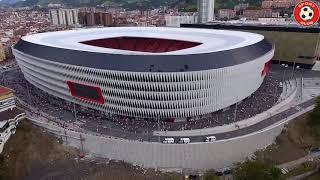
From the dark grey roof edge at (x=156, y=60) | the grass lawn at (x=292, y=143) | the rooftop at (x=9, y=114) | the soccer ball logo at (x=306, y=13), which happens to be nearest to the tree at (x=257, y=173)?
the grass lawn at (x=292, y=143)

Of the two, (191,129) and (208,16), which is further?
(208,16)

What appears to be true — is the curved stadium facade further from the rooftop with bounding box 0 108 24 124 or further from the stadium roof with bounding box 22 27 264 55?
the rooftop with bounding box 0 108 24 124

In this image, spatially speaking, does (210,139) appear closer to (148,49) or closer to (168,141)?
(168,141)

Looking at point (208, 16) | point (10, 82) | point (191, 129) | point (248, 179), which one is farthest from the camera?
point (208, 16)

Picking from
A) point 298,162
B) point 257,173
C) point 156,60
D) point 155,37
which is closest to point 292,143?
point 298,162

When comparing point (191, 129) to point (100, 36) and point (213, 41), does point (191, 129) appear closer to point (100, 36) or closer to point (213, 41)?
point (213, 41)

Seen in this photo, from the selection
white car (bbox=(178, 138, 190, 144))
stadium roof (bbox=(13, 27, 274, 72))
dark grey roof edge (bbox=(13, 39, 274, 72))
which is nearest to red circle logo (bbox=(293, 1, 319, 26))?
stadium roof (bbox=(13, 27, 274, 72))

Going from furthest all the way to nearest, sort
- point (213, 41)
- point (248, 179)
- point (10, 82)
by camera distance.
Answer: point (10, 82) → point (213, 41) → point (248, 179)

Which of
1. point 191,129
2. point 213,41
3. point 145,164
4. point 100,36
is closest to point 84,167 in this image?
point 145,164
